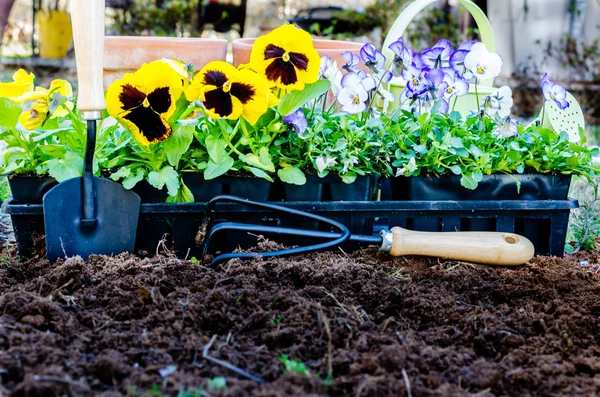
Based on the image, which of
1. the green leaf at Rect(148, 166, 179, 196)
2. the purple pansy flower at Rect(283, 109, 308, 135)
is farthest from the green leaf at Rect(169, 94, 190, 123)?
the purple pansy flower at Rect(283, 109, 308, 135)

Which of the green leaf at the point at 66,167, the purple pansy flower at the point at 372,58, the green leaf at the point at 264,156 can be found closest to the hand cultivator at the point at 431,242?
the green leaf at the point at 264,156

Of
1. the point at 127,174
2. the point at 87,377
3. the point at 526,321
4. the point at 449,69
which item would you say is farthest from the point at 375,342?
the point at 449,69

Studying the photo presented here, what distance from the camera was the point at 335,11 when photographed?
19.5ft

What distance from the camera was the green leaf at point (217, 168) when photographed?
1.35m

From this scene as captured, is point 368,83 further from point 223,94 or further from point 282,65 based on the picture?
point 223,94

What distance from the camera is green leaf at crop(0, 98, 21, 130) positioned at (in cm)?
136

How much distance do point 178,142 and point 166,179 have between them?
0.09m

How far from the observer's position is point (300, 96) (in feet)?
4.59

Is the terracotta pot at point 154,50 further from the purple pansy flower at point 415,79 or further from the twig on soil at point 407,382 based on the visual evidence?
the twig on soil at point 407,382

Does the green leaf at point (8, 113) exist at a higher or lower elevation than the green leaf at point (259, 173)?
higher

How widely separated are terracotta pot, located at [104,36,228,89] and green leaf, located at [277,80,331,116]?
60 cm

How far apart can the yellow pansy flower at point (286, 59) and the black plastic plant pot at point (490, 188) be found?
35 centimetres

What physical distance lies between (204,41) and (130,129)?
654 mm

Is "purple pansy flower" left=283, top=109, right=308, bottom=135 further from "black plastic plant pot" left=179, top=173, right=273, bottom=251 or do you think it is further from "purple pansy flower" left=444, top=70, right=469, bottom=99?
"purple pansy flower" left=444, top=70, right=469, bottom=99
